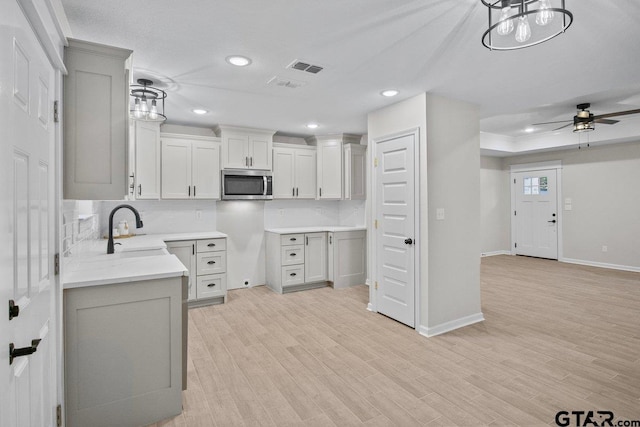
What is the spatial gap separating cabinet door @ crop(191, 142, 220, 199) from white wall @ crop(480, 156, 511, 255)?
615cm

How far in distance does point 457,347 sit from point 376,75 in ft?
8.42

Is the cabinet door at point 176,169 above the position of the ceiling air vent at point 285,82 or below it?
below

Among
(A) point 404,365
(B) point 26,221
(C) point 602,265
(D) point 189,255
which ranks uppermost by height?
(B) point 26,221

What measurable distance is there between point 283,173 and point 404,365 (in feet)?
11.0

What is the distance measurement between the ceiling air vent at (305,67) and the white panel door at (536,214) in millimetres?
6688

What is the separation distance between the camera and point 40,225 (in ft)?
4.76

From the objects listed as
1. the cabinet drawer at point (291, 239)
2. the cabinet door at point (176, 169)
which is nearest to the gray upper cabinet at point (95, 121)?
the cabinet door at point (176, 169)

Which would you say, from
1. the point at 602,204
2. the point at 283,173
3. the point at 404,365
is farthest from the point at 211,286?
the point at 602,204

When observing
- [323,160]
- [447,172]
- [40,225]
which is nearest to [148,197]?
[323,160]

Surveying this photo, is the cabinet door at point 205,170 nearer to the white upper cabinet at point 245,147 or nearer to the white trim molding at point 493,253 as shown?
the white upper cabinet at point 245,147

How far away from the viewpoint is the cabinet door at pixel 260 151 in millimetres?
4875

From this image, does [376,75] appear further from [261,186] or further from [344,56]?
[261,186]

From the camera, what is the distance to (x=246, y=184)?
15.9 feet

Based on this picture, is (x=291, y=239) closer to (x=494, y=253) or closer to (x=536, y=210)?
(x=494, y=253)
